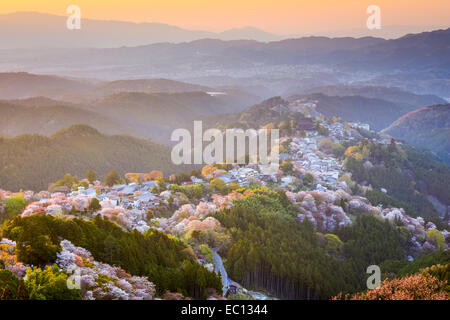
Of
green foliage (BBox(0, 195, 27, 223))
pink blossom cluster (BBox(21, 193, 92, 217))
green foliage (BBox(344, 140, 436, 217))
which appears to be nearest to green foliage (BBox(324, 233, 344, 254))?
pink blossom cluster (BBox(21, 193, 92, 217))

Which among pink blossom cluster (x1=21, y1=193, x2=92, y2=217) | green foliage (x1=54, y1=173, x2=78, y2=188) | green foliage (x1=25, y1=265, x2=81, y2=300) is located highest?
green foliage (x1=25, y1=265, x2=81, y2=300)

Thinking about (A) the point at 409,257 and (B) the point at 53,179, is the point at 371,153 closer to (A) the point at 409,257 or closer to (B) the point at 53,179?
(A) the point at 409,257

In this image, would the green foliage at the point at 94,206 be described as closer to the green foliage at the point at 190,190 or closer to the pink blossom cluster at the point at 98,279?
the pink blossom cluster at the point at 98,279

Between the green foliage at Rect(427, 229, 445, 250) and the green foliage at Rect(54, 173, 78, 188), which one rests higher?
the green foliage at Rect(54, 173, 78, 188)

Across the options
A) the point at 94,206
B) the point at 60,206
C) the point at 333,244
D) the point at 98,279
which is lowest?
the point at 333,244

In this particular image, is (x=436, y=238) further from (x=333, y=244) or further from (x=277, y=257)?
(x=277, y=257)

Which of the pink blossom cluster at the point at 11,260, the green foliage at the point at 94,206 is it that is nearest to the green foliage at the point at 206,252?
the green foliage at the point at 94,206

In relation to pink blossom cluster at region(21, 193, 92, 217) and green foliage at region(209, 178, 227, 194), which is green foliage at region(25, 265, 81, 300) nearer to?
pink blossom cluster at region(21, 193, 92, 217)

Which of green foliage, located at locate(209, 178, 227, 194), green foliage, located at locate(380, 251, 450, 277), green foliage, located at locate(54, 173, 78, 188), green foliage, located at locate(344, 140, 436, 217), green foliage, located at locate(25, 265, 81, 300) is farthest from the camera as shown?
green foliage, located at locate(344, 140, 436, 217)

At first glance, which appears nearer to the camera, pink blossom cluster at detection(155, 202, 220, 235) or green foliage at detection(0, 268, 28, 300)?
green foliage at detection(0, 268, 28, 300)

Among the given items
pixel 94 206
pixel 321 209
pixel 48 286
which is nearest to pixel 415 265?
pixel 321 209
